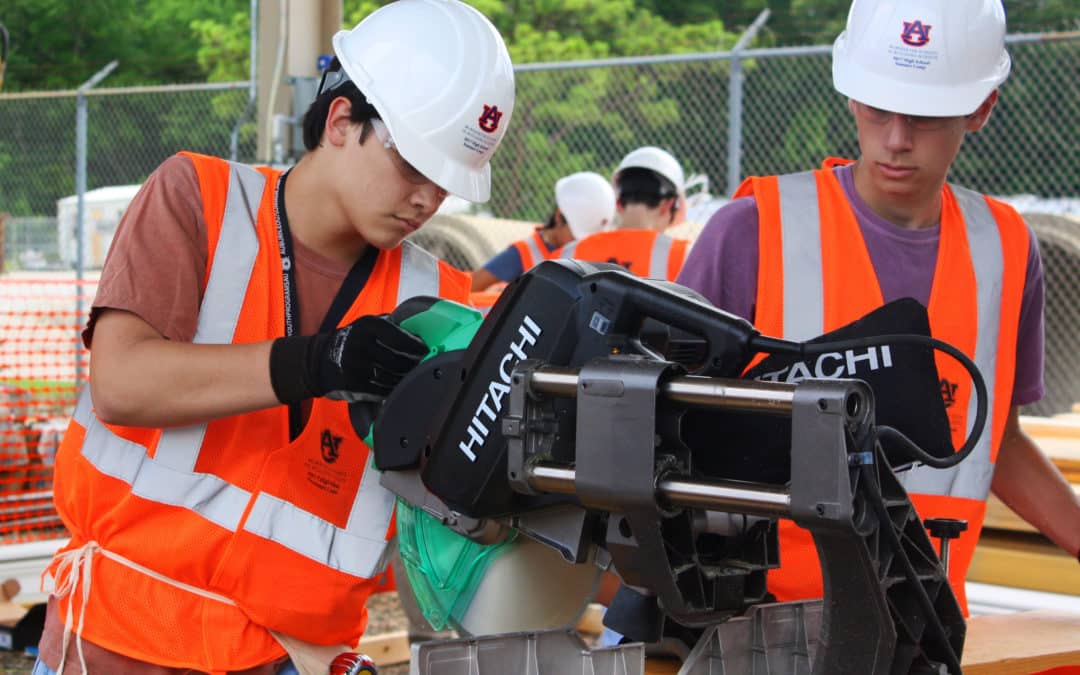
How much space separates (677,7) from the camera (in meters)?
24.6

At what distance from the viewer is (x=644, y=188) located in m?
6.44

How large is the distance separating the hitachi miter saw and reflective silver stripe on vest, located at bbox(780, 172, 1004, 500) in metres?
0.80

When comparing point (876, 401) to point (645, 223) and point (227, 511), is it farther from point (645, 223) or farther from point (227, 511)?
point (645, 223)

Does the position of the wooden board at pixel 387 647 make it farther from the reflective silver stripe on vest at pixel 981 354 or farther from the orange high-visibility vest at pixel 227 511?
the reflective silver stripe on vest at pixel 981 354

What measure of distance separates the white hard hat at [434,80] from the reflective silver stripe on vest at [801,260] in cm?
63

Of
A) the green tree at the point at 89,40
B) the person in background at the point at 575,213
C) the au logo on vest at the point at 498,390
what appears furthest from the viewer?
the green tree at the point at 89,40

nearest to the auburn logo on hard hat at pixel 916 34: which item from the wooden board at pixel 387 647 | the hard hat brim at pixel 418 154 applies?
the hard hat brim at pixel 418 154

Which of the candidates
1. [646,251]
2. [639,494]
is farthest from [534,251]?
[639,494]

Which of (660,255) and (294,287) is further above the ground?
(294,287)

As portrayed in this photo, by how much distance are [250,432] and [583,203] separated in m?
5.85

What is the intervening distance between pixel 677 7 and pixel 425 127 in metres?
23.2

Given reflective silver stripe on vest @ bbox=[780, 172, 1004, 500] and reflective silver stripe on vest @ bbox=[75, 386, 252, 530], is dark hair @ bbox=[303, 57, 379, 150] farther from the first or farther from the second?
reflective silver stripe on vest @ bbox=[780, 172, 1004, 500]

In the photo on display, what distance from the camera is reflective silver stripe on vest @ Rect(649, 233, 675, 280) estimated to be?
5734 mm

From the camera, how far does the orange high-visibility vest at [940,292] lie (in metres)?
2.52
